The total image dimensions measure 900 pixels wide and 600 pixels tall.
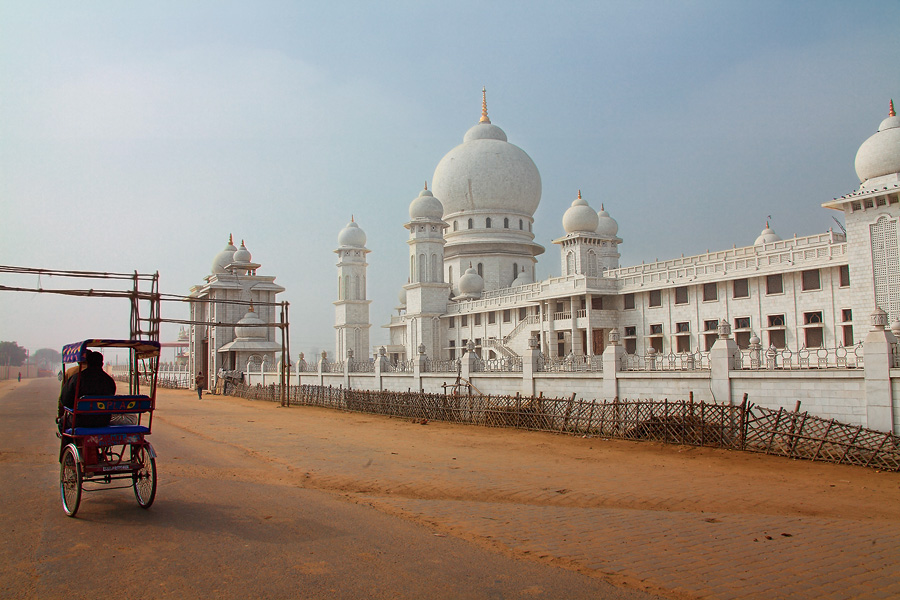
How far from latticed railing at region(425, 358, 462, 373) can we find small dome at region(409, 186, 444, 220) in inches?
926

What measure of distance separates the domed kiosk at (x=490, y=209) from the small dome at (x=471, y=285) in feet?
10.9

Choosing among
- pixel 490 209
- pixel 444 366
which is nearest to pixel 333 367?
pixel 444 366

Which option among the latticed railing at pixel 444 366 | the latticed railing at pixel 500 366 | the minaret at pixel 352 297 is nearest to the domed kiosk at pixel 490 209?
the minaret at pixel 352 297

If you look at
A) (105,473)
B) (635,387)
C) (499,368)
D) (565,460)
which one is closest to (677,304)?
(499,368)

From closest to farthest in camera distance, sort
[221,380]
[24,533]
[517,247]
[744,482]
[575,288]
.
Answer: [24,533]
[744,482]
[575,288]
[221,380]
[517,247]

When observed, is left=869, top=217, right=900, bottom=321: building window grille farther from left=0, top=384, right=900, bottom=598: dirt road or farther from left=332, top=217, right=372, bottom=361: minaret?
left=332, top=217, right=372, bottom=361: minaret

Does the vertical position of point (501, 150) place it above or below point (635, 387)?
above

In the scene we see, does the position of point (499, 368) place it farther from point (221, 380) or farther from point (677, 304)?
point (221, 380)

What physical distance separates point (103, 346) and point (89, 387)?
2.55 ft

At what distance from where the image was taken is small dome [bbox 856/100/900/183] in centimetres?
2411

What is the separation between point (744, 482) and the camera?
11758 millimetres

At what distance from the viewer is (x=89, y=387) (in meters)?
8.51

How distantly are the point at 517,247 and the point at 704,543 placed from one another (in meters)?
49.8

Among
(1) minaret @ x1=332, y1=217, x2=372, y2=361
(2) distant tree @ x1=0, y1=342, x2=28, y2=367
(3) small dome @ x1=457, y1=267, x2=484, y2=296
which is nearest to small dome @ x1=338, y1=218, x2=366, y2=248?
(1) minaret @ x1=332, y1=217, x2=372, y2=361
